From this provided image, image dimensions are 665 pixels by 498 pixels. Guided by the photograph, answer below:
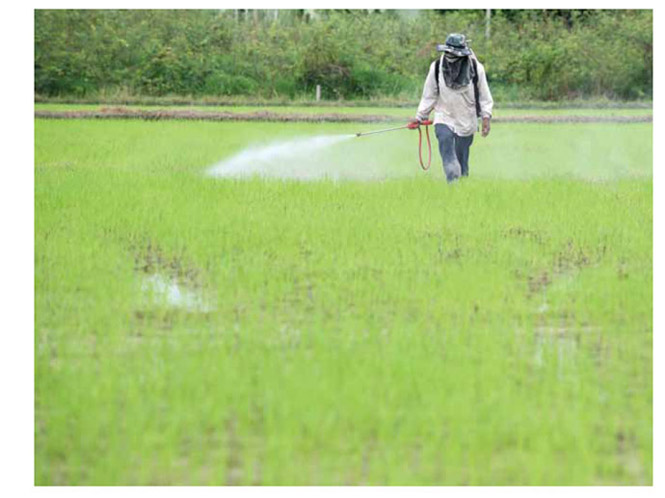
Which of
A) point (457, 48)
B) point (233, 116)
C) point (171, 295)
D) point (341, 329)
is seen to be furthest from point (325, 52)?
point (341, 329)

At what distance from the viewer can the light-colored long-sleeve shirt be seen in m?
7.79

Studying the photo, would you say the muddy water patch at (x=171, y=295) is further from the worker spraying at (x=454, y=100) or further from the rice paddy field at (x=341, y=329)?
the worker spraying at (x=454, y=100)

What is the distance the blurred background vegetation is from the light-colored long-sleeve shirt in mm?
8632

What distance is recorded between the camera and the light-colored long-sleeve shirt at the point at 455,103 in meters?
7.79

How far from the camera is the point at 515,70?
57.9ft

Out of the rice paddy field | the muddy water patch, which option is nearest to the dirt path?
the rice paddy field

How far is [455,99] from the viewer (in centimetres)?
780

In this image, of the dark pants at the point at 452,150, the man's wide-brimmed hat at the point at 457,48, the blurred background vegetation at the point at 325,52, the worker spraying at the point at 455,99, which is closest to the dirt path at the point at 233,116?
the blurred background vegetation at the point at 325,52

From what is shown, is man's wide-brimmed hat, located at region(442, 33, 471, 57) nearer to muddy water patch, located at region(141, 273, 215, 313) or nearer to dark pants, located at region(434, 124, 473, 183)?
dark pants, located at region(434, 124, 473, 183)

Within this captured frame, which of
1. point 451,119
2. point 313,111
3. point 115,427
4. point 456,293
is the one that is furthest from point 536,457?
point 313,111

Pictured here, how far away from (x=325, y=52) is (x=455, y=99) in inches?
364

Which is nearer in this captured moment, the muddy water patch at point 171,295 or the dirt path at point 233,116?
the muddy water patch at point 171,295

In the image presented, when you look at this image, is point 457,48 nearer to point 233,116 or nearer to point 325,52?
point 233,116

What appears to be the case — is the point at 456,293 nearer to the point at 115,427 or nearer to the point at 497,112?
the point at 115,427
